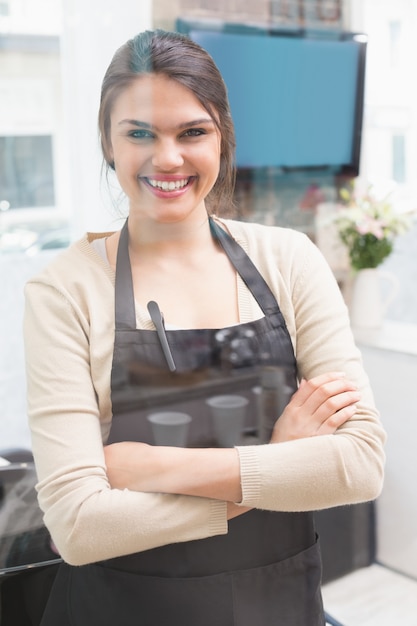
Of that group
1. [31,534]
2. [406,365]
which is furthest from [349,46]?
[31,534]

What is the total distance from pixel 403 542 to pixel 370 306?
1.83ft

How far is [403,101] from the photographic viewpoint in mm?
2277

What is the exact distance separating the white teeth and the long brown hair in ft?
0.21

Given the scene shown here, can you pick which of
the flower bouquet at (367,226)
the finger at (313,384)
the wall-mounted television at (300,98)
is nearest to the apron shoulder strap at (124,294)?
the finger at (313,384)

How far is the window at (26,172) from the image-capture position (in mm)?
1256

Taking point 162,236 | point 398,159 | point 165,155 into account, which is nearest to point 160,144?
point 165,155

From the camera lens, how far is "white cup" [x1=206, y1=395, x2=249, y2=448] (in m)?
1.06

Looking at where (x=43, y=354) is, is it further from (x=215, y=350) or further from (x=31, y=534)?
(x=31, y=534)

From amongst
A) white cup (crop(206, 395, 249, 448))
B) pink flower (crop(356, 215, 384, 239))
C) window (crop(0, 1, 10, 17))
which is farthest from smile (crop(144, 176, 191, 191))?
pink flower (crop(356, 215, 384, 239))

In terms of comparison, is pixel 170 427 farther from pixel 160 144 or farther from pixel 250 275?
pixel 160 144

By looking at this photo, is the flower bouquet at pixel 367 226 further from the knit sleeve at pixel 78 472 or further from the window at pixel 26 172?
the knit sleeve at pixel 78 472

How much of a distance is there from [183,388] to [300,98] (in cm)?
117

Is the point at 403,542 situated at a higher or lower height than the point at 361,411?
lower

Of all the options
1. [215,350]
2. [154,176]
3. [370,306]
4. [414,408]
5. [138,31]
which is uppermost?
[138,31]
